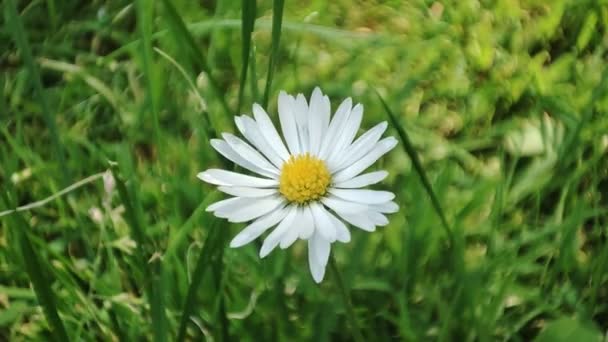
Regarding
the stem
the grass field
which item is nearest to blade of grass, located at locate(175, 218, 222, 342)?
the grass field

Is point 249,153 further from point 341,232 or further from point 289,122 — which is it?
point 341,232

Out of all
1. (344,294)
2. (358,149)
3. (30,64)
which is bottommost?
(344,294)

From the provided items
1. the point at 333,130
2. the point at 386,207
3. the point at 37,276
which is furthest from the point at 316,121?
the point at 37,276

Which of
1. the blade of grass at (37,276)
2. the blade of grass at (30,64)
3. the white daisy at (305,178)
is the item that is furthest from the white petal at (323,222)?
the blade of grass at (30,64)

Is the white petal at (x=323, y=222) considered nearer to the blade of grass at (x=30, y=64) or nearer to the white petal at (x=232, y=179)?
the white petal at (x=232, y=179)

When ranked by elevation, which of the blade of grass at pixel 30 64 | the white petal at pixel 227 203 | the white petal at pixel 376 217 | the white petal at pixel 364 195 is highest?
the blade of grass at pixel 30 64

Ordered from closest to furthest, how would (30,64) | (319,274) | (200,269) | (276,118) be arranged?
(319,274) → (200,269) → (30,64) → (276,118)
